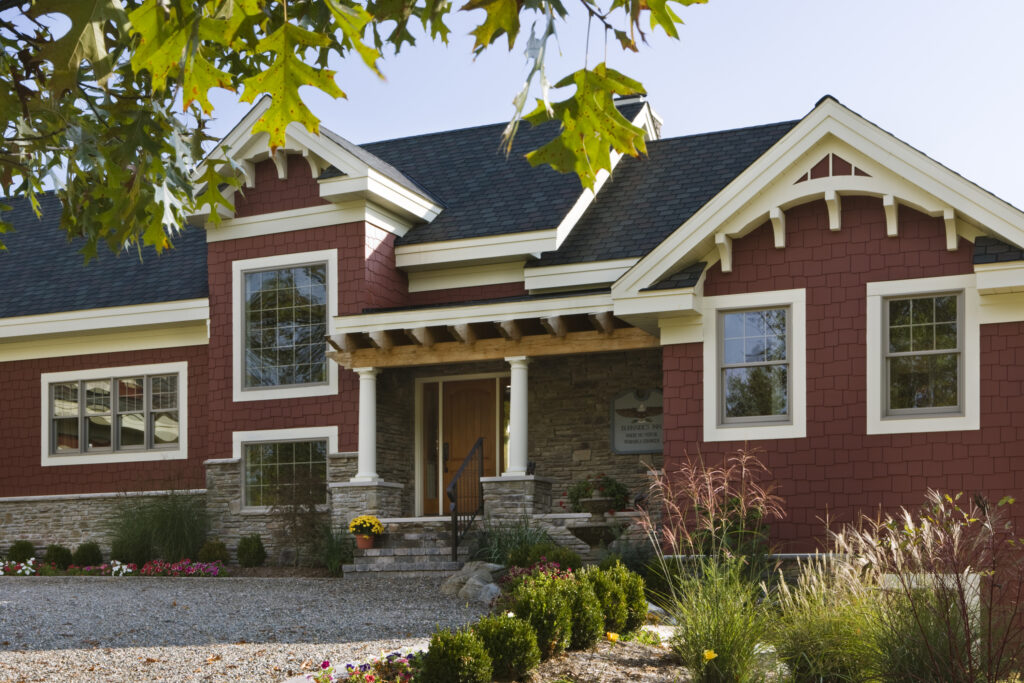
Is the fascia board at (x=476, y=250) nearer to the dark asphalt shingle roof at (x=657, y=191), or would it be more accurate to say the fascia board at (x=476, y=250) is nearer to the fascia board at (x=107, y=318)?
the dark asphalt shingle roof at (x=657, y=191)

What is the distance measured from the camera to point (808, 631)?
740 centimetres

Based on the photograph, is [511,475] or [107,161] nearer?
[107,161]

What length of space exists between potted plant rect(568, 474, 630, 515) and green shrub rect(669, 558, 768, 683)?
6.11 m

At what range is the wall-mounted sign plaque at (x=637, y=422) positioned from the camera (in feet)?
48.9

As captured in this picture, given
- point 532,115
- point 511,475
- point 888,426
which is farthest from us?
point 511,475

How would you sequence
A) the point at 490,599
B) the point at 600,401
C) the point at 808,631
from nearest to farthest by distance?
the point at 808,631 < the point at 490,599 < the point at 600,401

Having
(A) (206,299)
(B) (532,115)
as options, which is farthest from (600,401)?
(B) (532,115)

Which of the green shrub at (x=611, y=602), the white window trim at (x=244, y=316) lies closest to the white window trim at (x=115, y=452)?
the white window trim at (x=244, y=316)

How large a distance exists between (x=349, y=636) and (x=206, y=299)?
8.57 m

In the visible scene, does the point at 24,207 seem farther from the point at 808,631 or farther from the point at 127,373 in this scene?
the point at 808,631

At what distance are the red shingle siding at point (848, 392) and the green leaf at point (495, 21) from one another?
30.5 ft

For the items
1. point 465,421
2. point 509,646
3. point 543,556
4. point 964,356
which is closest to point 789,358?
point 964,356

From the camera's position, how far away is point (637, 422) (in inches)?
592

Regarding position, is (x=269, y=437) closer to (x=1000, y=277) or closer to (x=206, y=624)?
(x=206, y=624)
